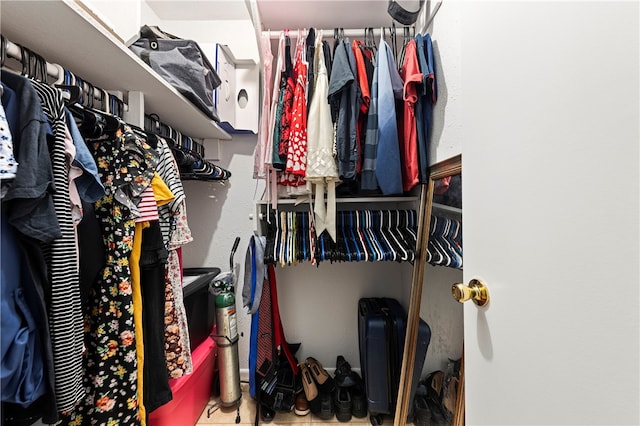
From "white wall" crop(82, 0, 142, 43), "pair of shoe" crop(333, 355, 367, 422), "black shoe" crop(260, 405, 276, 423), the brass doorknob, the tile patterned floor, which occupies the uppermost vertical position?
"white wall" crop(82, 0, 142, 43)

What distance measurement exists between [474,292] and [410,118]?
791mm

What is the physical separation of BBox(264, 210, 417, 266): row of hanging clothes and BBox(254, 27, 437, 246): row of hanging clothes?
155mm

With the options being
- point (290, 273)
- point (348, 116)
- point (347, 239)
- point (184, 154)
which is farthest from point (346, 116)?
point (290, 273)

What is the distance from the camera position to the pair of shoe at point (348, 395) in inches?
53.7

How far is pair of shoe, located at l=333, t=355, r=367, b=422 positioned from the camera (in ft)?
4.47

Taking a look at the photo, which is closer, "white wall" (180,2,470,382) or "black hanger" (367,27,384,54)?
"black hanger" (367,27,384,54)

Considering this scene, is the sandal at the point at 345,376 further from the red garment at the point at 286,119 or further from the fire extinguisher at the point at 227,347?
the red garment at the point at 286,119

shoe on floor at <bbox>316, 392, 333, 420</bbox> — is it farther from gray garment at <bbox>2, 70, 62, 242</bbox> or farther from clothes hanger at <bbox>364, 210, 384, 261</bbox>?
gray garment at <bbox>2, 70, 62, 242</bbox>

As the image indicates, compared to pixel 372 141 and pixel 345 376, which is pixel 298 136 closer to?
pixel 372 141

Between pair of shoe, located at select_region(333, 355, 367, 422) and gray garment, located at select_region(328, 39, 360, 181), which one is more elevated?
gray garment, located at select_region(328, 39, 360, 181)

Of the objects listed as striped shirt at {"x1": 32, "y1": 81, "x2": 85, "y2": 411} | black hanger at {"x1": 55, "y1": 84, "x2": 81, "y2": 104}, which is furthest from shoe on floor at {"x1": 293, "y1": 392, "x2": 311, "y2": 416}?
black hanger at {"x1": 55, "y1": 84, "x2": 81, "y2": 104}

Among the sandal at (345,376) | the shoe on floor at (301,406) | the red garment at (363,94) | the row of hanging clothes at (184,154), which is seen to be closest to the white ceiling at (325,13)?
the red garment at (363,94)

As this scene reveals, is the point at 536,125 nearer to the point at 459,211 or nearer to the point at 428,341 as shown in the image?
the point at 459,211

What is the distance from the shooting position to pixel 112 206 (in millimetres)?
692
